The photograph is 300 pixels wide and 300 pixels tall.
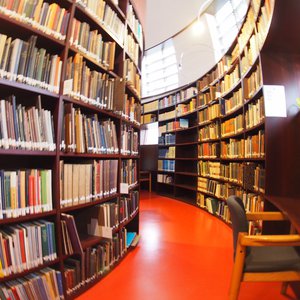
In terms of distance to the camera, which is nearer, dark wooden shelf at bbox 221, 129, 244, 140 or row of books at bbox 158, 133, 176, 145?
dark wooden shelf at bbox 221, 129, 244, 140

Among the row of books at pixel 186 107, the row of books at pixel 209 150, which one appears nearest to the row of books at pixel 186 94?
the row of books at pixel 186 107

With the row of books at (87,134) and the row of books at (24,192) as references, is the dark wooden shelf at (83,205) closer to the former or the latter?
the row of books at (24,192)

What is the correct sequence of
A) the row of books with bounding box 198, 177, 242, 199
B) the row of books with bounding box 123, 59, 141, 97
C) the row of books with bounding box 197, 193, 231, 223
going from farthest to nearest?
the row of books with bounding box 197, 193, 231, 223 < the row of books with bounding box 198, 177, 242, 199 < the row of books with bounding box 123, 59, 141, 97

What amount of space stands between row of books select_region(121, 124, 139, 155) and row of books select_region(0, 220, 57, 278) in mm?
1154

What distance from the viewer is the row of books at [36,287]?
4.52 feet

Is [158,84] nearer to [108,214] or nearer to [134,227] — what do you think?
[134,227]

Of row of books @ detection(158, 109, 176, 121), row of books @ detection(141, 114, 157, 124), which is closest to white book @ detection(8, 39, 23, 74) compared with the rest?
row of books @ detection(158, 109, 176, 121)

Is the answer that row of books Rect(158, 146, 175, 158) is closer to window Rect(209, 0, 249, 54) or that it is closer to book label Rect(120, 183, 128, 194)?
window Rect(209, 0, 249, 54)

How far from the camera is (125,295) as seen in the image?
5.89 ft

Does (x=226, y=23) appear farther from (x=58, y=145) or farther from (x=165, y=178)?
(x=58, y=145)

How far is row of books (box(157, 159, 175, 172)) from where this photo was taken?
6.03 meters

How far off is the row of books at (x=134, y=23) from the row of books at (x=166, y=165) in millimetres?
3521

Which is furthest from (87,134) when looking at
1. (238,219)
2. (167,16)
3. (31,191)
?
(167,16)

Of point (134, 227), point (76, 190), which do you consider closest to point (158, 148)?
point (134, 227)
